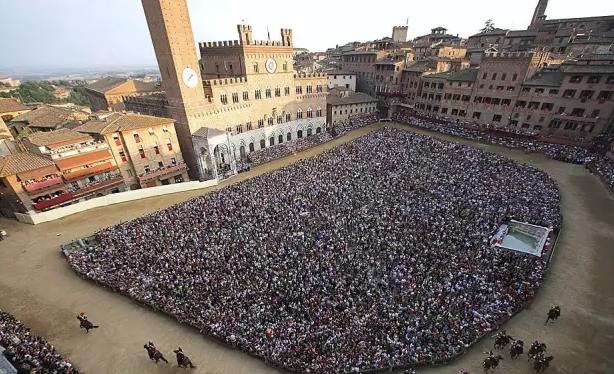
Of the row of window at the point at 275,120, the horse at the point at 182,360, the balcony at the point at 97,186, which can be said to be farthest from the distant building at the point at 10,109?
the horse at the point at 182,360

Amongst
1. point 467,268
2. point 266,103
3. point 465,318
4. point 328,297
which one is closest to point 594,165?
point 467,268

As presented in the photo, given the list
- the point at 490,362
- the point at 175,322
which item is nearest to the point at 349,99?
the point at 175,322

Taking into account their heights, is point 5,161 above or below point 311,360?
above

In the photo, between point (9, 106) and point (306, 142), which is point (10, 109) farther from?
point (306, 142)

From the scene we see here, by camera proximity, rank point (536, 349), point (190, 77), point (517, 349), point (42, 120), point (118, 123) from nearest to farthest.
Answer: point (536, 349)
point (517, 349)
point (118, 123)
point (190, 77)
point (42, 120)

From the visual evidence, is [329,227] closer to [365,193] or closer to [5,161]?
[365,193]

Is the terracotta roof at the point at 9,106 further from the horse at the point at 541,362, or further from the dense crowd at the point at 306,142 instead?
the horse at the point at 541,362
